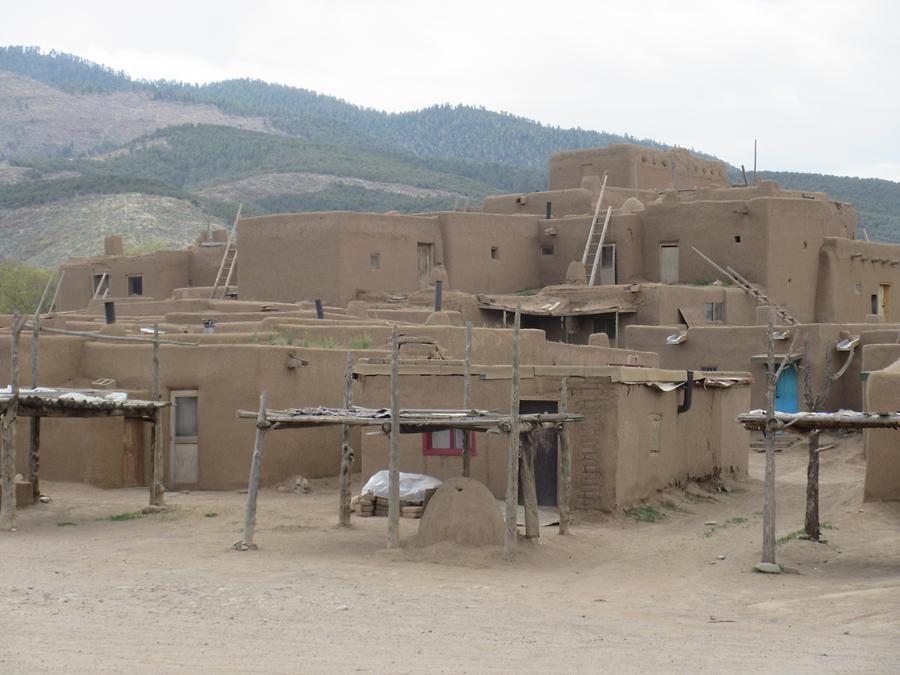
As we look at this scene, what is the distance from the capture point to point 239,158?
121 meters

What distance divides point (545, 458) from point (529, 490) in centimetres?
318

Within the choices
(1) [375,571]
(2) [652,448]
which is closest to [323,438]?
(2) [652,448]

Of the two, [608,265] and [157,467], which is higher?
[608,265]

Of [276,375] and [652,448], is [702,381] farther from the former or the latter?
[276,375]

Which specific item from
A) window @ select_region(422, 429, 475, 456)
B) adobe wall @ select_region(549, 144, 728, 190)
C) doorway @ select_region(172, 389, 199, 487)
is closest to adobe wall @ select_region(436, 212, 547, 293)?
adobe wall @ select_region(549, 144, 728, 190)

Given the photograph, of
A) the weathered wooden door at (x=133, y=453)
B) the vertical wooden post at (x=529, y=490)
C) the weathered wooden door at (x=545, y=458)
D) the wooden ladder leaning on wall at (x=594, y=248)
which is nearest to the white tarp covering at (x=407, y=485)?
the weathered wooden door at (x=545, y=458)

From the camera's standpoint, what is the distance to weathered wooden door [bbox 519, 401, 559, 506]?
20281mm

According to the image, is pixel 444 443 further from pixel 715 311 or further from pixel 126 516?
pixel 715 311

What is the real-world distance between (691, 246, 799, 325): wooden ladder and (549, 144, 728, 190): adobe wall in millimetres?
8316

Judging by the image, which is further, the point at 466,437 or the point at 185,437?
the point at 185,437

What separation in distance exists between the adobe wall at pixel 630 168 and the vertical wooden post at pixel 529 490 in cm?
2858

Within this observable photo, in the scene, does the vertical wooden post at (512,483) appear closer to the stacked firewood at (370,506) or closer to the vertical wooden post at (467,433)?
the vertical wooden post at (467,433)

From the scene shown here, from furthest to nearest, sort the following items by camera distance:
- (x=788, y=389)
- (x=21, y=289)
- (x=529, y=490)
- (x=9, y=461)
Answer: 1. (x=21, y=289)
2. (x=788, y=389)
3. (x=9, y=461)
4. (x=529, y=490)

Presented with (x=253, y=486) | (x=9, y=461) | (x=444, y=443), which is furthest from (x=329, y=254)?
(x=253, y=486)
